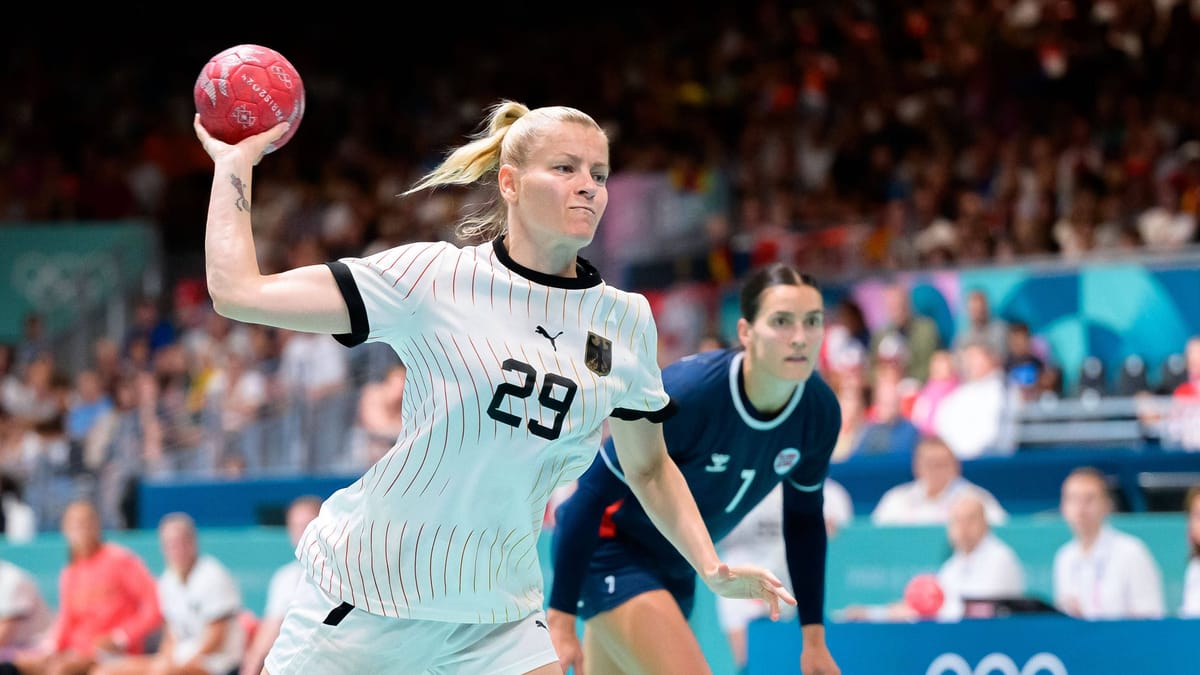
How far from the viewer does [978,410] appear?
10.8 m

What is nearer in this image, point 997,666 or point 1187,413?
point 997,666

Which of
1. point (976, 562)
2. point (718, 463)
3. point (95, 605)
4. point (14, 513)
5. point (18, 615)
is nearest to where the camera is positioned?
point (718, 463)

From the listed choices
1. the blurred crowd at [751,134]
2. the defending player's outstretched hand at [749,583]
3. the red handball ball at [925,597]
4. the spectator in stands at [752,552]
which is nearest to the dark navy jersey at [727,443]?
the defending player's outstretched hand at [749,583]

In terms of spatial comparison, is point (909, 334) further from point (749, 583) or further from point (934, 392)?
point (749, 583)

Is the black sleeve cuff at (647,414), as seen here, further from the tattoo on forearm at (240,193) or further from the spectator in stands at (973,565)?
the spectator in stands at (973,565)

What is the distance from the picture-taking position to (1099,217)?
1267cm

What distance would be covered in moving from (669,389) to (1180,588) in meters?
4.33

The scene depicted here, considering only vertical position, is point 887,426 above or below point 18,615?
above

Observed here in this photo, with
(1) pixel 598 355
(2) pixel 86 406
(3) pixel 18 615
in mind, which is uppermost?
(2) pixel 86 406

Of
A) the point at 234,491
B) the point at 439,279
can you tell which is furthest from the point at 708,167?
the point at 439,279

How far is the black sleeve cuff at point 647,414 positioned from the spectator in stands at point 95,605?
6.40 m

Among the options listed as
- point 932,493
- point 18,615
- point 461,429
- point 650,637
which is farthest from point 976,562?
point 18,615

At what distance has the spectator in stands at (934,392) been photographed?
36.5 feet

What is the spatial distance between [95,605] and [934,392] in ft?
18.4
